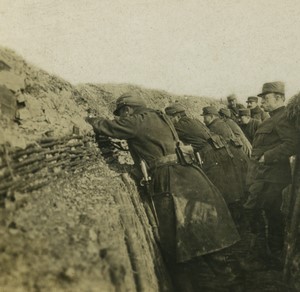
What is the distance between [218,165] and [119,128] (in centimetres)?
295

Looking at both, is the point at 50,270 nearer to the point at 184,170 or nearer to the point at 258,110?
the point at 184,170

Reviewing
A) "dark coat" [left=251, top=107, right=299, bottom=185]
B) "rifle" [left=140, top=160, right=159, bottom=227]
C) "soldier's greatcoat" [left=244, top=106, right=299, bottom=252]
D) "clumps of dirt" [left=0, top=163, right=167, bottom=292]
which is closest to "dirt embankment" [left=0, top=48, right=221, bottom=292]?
"clumps of dirt" [left=0, top=163, right=167, bottom=292]

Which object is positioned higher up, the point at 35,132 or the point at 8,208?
the point at 35,132

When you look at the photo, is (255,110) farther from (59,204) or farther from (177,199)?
(59,204)

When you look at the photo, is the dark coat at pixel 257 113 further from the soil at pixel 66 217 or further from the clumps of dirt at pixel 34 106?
the clumps of dirt at pixel 34 106

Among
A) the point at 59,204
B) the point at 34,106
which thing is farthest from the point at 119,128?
the point at 59,204

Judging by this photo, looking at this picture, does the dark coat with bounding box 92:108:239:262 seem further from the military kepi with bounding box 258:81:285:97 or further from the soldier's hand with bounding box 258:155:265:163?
the military kepi with bounding box 258:81:285:97

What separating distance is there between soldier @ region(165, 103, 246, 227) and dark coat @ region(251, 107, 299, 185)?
1.30 metres

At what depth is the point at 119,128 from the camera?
14.7 feet

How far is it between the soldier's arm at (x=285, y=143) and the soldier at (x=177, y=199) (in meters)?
1.00

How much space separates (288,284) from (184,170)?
1.62 m

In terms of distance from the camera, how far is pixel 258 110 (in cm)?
959

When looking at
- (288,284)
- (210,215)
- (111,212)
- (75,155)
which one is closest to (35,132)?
(75,155)

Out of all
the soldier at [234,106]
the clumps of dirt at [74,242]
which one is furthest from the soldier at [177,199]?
the soldier at [234,106]
